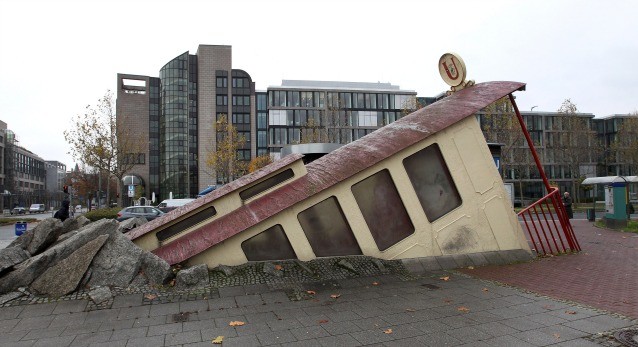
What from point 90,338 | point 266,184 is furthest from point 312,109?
point 90,338

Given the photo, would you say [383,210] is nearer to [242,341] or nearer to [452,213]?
[452,213]

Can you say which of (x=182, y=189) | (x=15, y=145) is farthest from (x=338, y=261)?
(x=15, y=145)

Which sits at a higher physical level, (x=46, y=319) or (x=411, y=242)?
(x=411, y=242)

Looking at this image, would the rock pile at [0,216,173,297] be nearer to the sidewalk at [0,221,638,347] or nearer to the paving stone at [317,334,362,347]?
the sidewalk at [0,221,638,347]

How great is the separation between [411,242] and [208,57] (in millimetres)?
65068

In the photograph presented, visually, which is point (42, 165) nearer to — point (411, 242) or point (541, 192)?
point (541, 192)

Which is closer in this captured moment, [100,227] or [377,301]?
[377,301]

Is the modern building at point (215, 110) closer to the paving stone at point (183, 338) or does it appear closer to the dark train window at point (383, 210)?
the dark train window at point (383, 210)

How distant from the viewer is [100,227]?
704 centimetres

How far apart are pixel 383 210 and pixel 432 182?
124 cm

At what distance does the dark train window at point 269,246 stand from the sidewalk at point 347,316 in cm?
89

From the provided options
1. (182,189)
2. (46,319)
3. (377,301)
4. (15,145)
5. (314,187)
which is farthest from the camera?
(15,145)

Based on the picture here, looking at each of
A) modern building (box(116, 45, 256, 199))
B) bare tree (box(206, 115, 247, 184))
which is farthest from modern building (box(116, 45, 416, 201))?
bare tree (box(206, 115, 247, 184))

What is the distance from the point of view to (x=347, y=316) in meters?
5.33
